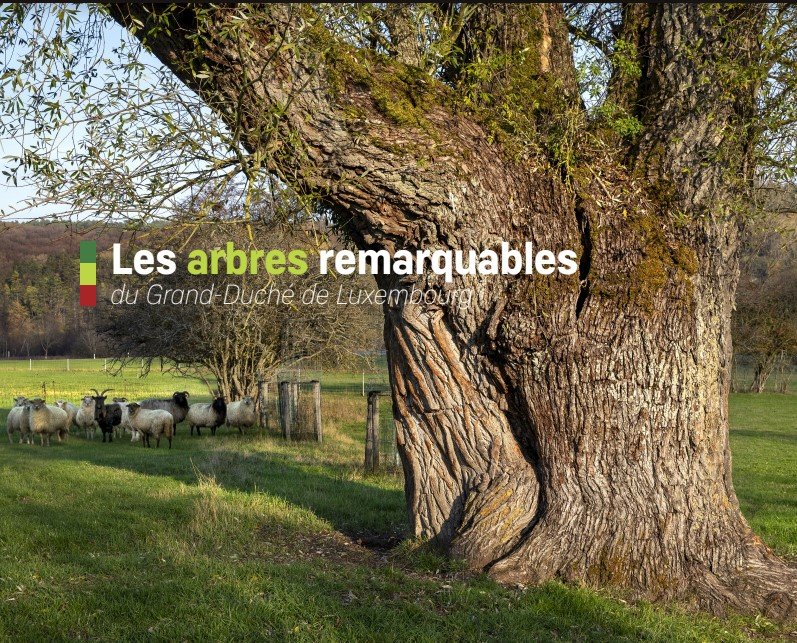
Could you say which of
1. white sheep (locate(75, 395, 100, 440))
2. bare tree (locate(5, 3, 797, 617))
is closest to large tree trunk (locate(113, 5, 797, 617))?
bare tree (locate(5, 3, 797, 617))

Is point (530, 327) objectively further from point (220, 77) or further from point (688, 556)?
point (220, 77)

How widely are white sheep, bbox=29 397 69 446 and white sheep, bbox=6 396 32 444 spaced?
0.37 m

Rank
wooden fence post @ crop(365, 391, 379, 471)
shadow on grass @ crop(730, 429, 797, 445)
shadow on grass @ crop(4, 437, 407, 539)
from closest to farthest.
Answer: shadow on grass @ crop(4, 437, 407, 539) < wooden fence post @ crop(365, 391, 379, 471) < shadow on grass @ crop(730, 429, 797, 445)

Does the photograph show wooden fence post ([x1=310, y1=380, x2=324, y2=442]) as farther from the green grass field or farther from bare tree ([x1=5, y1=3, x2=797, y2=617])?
bare tree ([x1=5, y1=3, x2=797, y2=617])

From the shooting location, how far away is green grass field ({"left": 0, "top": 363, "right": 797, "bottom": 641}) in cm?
598

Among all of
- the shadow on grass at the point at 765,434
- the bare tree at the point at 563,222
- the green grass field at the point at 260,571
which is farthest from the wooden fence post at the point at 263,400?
the bare tree at the point at 563,222

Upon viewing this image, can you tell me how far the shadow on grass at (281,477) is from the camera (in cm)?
1002

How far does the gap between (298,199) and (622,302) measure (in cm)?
308

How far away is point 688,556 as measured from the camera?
722 cm

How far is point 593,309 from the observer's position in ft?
24.0

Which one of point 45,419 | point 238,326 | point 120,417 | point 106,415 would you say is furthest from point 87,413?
point 238,326

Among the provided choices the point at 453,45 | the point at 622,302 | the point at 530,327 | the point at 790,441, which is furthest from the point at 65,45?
the point at 790,441

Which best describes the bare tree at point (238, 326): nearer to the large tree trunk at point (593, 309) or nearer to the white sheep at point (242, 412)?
the white sheep at point (242, 412)

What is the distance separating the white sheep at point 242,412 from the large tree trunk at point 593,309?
59.3 ft
